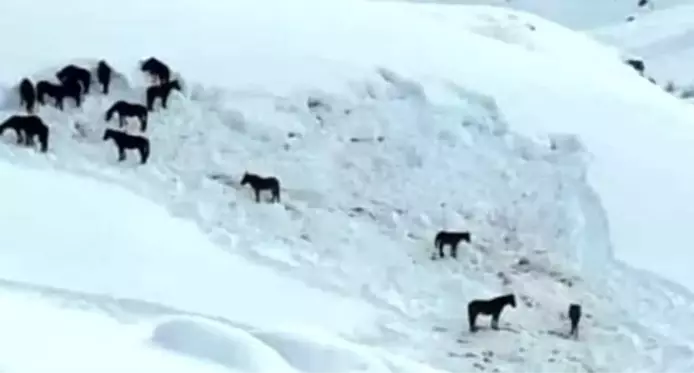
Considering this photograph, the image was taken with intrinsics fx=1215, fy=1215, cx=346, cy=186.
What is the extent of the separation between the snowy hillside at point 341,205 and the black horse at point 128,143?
0.17m

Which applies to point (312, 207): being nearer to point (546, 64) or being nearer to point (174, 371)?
point (174, 371)

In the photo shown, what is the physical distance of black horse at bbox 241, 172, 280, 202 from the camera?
15.0 metres

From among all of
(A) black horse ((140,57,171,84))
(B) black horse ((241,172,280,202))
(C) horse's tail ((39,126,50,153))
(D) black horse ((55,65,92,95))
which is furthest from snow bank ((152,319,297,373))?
(A) black horse ((140,57,171,84))

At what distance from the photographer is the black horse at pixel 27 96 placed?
16156 mm

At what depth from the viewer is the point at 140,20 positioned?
2019 centimetres

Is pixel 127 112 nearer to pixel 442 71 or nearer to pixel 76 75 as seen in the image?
pixel 76 75

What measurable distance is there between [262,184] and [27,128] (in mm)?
3003

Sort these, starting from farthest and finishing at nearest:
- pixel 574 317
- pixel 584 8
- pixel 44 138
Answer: pixel 584 8 < pixel 44 138 < pixel 574 317

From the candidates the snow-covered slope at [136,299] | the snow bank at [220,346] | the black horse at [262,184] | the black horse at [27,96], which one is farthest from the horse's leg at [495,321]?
the black horse at [27,96]

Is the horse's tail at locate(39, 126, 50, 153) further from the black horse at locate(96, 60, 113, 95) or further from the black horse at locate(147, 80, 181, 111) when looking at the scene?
the black horse at locate(96, 60, 113, 95)

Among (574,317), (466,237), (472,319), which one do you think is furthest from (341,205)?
(574,317)

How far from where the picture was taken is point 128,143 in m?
15.3

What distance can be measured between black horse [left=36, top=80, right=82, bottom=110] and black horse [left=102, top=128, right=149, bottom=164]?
1.40 meters

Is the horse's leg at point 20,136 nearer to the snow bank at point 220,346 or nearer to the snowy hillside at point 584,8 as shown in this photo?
the snow bank at point 220,346
